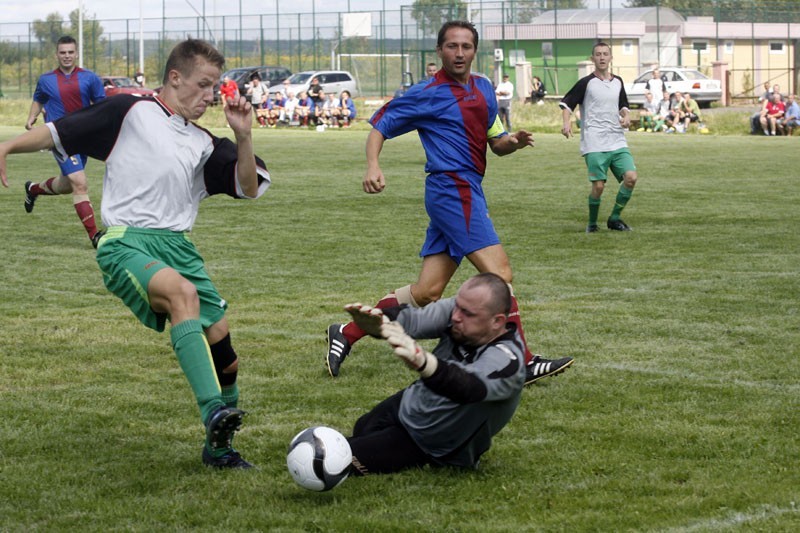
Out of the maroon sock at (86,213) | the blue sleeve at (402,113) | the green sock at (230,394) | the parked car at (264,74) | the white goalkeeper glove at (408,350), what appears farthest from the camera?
the parked car at (264,74)

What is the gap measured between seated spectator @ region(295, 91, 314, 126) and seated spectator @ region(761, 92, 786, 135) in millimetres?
15628

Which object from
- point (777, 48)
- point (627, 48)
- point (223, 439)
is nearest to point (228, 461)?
point (223, 439)

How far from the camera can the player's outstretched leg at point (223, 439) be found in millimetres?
4461

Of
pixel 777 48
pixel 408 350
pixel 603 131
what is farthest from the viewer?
pixel 777 48

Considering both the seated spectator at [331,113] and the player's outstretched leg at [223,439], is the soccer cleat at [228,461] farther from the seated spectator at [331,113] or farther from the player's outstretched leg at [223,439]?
the seated spectator at [331,113]

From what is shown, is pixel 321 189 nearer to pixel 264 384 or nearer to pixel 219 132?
pixel 264 384

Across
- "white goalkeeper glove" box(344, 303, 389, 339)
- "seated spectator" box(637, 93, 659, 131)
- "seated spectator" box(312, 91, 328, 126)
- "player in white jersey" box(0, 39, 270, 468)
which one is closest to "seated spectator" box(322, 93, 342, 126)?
"seated spectator" box(312, 91, 328, 126)

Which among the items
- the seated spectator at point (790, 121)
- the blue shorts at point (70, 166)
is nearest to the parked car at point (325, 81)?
the seated spectator at point (790, 121)

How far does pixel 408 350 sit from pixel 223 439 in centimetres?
101

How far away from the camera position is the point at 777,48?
68.8 m

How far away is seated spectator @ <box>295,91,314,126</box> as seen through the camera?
41156 mm

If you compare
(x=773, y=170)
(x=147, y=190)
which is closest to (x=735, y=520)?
(x=147, y=190)

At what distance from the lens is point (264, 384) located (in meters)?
6.57

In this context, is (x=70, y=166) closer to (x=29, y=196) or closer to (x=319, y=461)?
(x=29, y=196)
